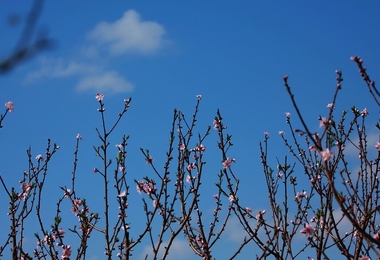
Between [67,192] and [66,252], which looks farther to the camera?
[67,192]

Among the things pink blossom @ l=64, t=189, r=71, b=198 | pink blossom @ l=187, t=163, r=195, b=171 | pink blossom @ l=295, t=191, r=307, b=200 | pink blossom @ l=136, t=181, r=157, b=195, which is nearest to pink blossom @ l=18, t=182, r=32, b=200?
pink blossom @ l=64, t=189, r=71, b=198

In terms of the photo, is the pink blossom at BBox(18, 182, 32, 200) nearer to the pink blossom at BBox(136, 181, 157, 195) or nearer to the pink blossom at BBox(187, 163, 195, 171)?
the pink blossom at BBox(136, 181, 157, 195)

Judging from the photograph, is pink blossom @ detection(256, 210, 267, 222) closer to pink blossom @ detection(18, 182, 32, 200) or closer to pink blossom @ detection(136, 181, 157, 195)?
pink blossom @ detection(136, 181, 157, 195)

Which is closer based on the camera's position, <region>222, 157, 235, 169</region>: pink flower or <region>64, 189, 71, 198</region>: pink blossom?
<region>64, 189, 71, 198</region>: pink blossom

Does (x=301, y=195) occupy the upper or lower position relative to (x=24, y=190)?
lower

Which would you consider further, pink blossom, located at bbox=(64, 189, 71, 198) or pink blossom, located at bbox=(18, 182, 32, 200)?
pink blossom, located at bbox=(18, 182, 32, 200)

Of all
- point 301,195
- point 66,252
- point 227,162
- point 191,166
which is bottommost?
point 66,252

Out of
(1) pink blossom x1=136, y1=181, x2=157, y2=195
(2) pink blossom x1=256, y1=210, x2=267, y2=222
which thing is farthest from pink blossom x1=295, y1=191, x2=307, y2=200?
(1) pink blossom x1=136, y1=181, x2=157, y2=195

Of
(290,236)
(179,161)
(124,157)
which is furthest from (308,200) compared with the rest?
(124,157)

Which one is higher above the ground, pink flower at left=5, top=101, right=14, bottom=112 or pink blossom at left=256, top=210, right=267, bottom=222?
pink flower at left=5, top=101, right=14, bottom=112

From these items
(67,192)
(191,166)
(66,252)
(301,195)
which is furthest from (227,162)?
(66,252)

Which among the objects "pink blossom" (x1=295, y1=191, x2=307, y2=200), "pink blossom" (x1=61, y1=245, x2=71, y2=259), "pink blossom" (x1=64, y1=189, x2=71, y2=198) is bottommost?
"pink blossom" (x1=61, y1=245, x2=71, y2=259)

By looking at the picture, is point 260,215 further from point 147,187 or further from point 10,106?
point 10,106

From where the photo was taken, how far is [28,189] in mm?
6168
